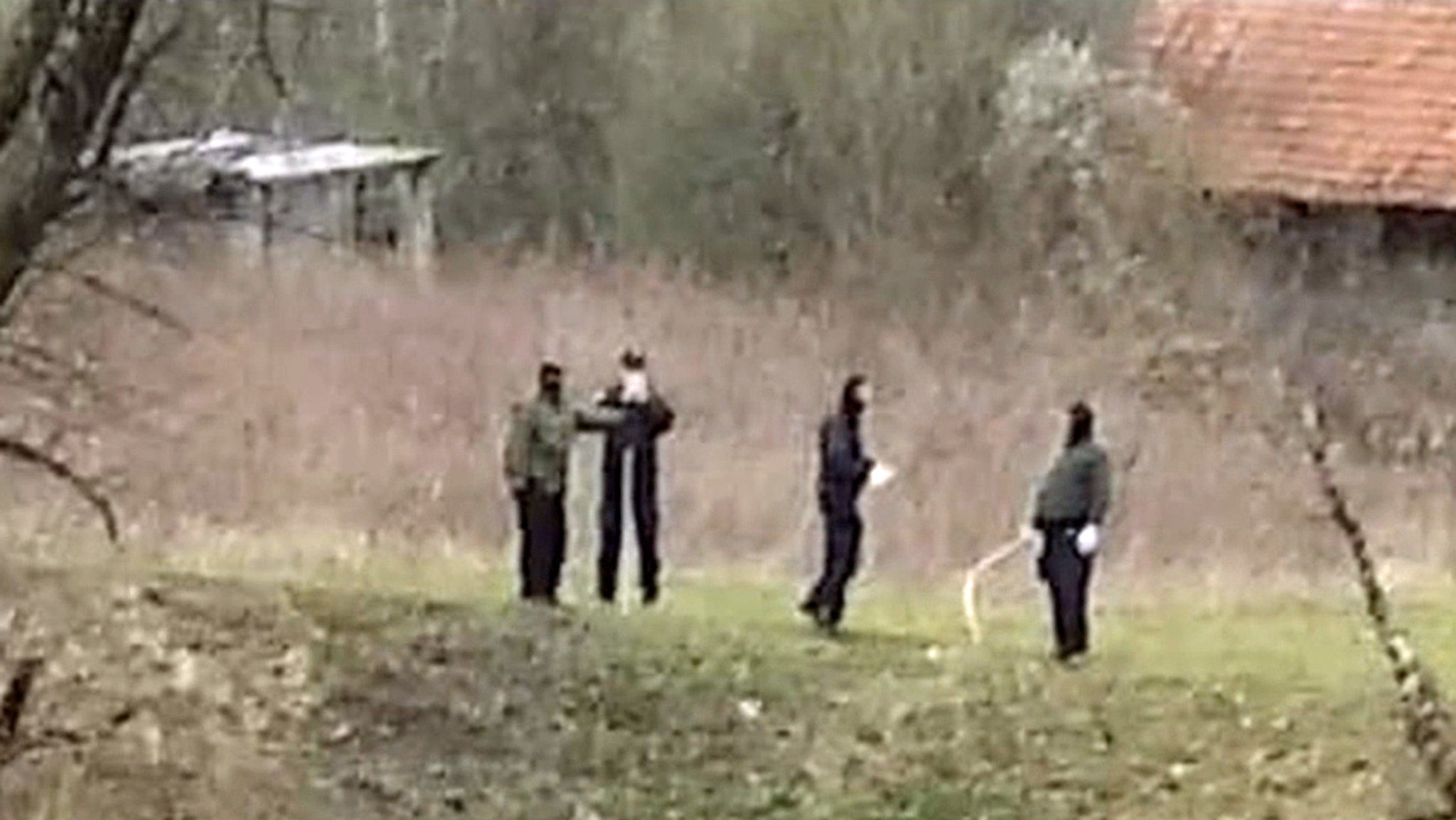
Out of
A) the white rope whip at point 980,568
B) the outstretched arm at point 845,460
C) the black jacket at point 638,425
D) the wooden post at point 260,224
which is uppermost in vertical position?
the wooden post at point 260,224

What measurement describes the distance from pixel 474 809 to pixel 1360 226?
19.1 meters

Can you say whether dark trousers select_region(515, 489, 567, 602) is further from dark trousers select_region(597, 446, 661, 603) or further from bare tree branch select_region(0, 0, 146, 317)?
bare tree branch select_region(0, 0, 146, 317)

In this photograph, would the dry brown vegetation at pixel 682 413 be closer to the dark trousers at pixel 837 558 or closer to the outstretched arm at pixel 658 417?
the outstretched arm at pixel 658 417

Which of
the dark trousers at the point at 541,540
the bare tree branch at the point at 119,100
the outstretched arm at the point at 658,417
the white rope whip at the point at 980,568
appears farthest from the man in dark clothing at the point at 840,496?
the bare tree branch at the point at 119,100

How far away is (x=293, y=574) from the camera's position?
21984mm

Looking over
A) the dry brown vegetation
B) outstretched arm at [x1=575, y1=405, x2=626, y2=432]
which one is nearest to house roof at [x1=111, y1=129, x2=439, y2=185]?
the dry brown vegetation

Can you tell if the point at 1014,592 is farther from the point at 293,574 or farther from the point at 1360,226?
the point at 1360,226

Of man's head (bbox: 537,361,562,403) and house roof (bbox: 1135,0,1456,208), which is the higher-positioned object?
house roof (bbox: 1135,0,1456,208)

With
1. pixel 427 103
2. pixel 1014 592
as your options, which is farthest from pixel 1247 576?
pixel 427 103

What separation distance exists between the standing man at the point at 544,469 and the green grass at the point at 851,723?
0.95 feet

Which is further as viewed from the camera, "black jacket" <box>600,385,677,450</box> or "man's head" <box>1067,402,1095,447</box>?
"black jacket" <box>600,385,677,450</box>

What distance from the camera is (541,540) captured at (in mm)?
19875

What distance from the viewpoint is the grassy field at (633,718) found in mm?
17062

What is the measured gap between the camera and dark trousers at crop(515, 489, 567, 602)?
19672 millimetres
